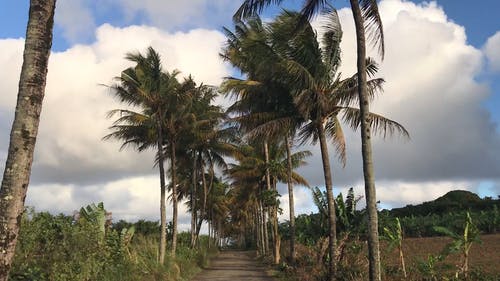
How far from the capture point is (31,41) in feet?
18.5

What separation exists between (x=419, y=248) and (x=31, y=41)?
3161cm

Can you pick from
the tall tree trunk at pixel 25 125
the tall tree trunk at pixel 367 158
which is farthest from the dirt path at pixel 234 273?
the tall tree trunk at pixel 25 125

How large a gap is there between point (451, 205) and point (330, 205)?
4955 cm

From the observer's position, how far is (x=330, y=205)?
55.0 ft

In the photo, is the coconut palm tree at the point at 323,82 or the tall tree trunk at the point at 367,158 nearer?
the tall tree trunk at the point at 367,158

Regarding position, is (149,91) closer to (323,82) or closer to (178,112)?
(178,112)

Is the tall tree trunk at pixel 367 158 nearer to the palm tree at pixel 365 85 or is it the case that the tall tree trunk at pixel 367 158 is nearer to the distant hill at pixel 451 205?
the palm tree at pixel 365 85

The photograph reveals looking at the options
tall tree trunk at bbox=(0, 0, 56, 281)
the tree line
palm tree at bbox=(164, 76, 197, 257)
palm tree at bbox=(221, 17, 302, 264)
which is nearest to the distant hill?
the tree line

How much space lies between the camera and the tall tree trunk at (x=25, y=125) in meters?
5.09

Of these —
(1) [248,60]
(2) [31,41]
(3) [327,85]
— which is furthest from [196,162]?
(2) [31,41]

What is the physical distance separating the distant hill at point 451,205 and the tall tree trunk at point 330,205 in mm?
43048

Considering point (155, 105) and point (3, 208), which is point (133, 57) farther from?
point (3, 208)

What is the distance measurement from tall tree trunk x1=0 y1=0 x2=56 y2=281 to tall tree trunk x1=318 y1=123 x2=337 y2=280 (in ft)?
40.2

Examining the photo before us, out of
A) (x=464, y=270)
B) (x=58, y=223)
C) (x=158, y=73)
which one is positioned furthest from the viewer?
(x=158, y=73)
